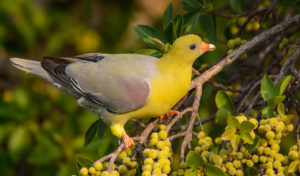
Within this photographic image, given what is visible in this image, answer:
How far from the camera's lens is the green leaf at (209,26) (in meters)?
2.44

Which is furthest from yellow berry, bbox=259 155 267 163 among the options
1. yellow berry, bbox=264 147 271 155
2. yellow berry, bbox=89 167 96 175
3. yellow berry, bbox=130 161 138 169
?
yellow berry, bbox=89 167 96 175

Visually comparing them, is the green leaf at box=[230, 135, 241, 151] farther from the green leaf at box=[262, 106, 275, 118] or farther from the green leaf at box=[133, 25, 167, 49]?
the green leaf at box=[133, 25, 167, 49]

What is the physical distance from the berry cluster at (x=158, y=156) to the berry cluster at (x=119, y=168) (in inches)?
2.9

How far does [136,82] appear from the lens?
2072 mm

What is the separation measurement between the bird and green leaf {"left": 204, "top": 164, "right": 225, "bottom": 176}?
440 millimetres

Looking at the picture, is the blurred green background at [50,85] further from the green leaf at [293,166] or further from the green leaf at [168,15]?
the green leaf at [293,166]

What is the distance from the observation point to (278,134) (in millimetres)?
1598

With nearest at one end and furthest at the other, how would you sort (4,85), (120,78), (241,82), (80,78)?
(120,78), (80,78), (241,82), (4,85)

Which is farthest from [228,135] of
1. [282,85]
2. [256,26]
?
[256,26]

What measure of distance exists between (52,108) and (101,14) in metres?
2.08

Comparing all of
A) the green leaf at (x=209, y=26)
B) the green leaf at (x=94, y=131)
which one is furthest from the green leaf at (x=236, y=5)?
the green leaf at (x=94, y=131)

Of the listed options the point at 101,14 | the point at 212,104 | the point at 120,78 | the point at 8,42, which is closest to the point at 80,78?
the point at 120,78

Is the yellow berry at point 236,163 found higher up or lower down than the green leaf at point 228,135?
lower down

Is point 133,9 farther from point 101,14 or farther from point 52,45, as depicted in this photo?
point 52,45
